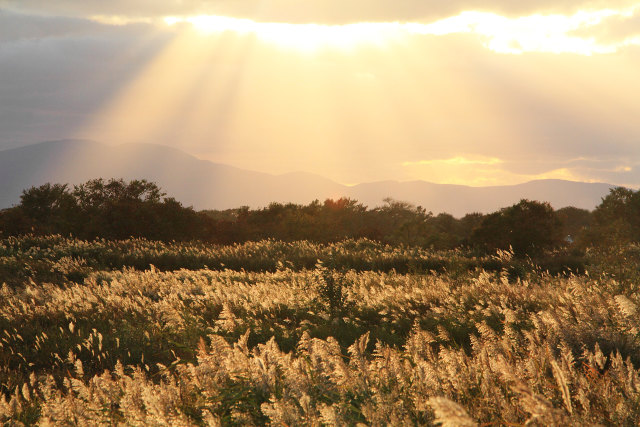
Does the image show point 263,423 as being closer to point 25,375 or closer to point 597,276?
point 25,375

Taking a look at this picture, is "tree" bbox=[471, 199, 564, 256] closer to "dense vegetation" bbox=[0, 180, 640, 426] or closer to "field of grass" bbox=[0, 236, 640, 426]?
"dense vegetation" bbox=[0, 180, 640, 426]

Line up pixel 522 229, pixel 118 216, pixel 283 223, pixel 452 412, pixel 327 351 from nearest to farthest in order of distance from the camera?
pixel 452 412 → pixel 327 351 → pixel 522 229 → pixel 118 216 → pixel 283 223

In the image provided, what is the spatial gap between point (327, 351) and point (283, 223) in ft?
95.3

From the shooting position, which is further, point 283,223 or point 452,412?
point 283,223

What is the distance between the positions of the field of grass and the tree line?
7.71 metres

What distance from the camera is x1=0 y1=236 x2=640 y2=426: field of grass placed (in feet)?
10.7

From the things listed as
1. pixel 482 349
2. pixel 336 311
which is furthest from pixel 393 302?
pixel 482 349

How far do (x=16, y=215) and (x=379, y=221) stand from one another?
31.3m

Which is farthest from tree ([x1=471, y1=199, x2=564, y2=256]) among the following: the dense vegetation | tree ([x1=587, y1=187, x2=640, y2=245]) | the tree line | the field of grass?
tree ([x1=587, y1=187, x2=640, y2=245])

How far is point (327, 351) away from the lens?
163 inches

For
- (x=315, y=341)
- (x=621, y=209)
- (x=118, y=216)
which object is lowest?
(x=118, y=216)

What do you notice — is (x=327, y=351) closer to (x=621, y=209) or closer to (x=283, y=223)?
(x=283, y=223)

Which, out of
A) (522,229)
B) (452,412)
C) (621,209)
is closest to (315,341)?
(452,412)

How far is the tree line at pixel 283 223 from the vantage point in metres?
24.5
